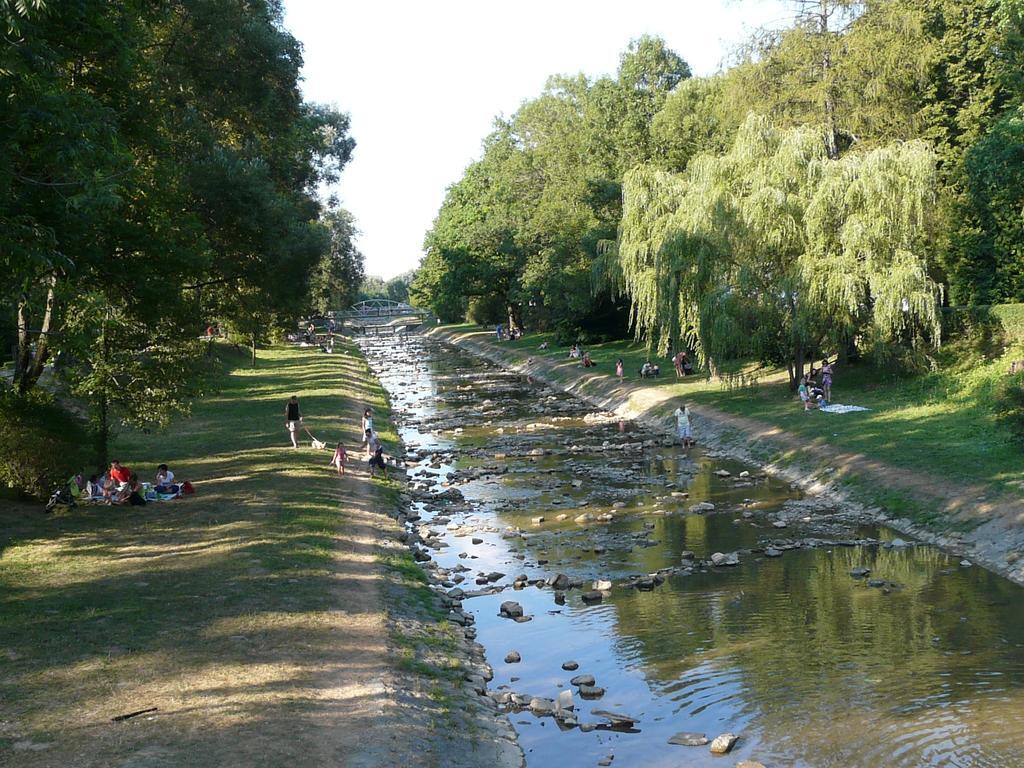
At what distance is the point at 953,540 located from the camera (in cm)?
1948

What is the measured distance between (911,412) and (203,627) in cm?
2393

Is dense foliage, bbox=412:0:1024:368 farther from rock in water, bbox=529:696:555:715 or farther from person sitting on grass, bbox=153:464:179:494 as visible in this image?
rock in water, bbox=529:696:555:715

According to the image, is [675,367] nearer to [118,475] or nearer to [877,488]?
[877,488]

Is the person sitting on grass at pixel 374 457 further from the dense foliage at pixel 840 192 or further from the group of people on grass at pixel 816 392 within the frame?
the group of people on grass at pixel 816 392

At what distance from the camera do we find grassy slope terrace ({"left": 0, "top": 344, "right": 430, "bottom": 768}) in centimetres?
1024

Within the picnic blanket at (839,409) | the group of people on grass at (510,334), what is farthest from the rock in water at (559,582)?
the group of people on grass at (510,334)

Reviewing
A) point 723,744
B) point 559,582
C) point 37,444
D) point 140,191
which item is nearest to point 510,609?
point 559,582

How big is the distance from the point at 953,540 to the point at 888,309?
13672 mm

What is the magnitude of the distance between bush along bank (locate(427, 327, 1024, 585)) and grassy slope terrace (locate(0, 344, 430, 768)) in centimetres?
1163

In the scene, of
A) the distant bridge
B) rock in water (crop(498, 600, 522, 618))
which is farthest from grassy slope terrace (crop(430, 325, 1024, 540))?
the distant bridge

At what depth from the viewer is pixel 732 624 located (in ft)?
50.9

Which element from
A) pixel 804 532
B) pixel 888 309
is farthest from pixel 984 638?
pixel 888 309

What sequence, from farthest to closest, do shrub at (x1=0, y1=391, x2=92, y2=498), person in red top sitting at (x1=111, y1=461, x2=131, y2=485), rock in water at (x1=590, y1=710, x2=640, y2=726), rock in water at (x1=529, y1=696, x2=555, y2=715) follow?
person in red top sitting at (x1=111, y1=461, x2=131, y2=485), shrub at (x1=0, y1=391, x2=92, y2=498), rock in water at (x1=529, y1=696, x2=555, y2=715), rock in water at (x1=590, y1=710, x2=640, y2=726)

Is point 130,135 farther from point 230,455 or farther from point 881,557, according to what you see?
point 881,557
